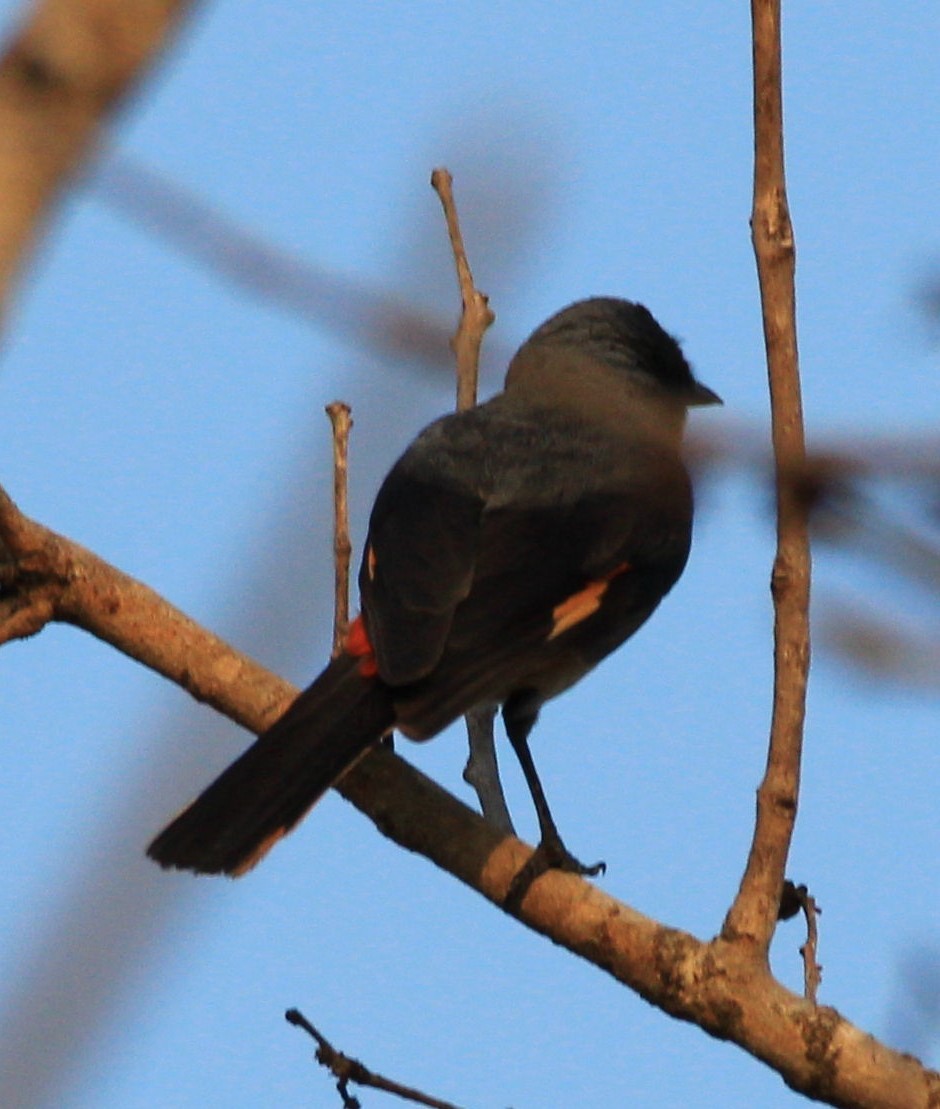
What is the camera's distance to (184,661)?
3750 millimetres

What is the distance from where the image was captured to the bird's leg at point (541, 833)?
3510mm

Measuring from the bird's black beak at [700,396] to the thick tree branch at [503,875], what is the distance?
2.29 metres

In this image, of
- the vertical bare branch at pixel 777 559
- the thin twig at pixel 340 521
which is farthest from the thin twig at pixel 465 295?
the vertical bare branch at pixel 777 559

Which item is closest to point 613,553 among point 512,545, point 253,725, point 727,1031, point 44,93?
point 512,545

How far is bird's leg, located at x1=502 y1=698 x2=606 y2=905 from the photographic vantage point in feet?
11.5

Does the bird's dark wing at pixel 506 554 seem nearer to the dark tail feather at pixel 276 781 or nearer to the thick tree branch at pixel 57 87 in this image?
the dark tail feather at pixel 276 781

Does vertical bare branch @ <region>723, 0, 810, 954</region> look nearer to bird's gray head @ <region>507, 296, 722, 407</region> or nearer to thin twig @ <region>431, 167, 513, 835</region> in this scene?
thin twig @ <region>431, 167, 513, 835</region>

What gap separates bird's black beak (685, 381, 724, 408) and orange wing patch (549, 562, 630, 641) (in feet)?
4.85

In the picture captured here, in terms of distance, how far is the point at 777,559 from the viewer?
327 cm

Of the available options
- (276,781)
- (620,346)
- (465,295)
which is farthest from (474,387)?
(276,781)

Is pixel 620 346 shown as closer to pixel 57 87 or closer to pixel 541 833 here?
pixel 541 833

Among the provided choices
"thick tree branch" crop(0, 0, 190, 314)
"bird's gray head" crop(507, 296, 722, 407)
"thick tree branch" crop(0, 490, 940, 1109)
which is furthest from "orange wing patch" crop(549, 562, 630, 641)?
"thick tree branch" crop(0, 0, 190, 314)

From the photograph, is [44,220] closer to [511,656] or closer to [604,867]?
[511,656]

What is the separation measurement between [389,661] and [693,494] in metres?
2.47
